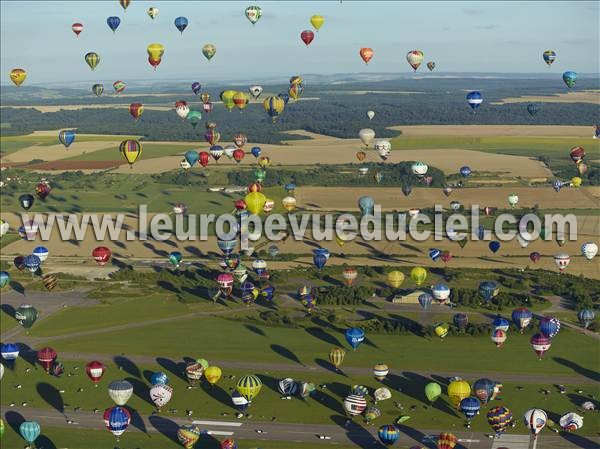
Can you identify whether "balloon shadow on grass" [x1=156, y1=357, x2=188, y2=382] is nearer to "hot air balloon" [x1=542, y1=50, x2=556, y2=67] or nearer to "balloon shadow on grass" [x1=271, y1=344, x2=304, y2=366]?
"balloon shadow on grass" [x1=271, y1=344, x2=304, y2=366]

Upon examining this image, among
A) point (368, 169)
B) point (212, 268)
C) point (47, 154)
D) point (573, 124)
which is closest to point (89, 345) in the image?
point (212, 268)

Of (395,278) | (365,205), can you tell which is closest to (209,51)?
(365,205)

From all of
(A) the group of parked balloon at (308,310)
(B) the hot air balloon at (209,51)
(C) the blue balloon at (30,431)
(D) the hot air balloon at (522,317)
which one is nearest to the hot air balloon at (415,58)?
(A) the group of parked balloon at (308,310)

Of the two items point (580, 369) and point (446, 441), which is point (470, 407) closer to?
point (446, 441)

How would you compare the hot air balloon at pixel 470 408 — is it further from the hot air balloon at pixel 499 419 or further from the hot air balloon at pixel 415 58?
the hot air balloon at pixel 415 58

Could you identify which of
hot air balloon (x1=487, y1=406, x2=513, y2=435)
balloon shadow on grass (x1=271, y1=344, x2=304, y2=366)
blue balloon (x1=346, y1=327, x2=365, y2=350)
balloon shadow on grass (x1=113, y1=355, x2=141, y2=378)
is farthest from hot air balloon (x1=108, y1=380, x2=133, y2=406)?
hot air balloon (x1=487, y1=406, x2=513, y2=435)

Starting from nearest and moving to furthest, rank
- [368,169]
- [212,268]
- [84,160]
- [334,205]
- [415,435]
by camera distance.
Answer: [415,435]
[212,268]
[334,205]
[368,169]
[84,160]

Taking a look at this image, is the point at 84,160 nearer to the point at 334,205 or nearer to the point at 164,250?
the point at 334,205
